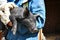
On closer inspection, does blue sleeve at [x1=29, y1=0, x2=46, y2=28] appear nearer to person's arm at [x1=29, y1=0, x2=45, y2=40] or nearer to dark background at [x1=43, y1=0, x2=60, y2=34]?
person's arm at [x1=29, y1=0, x2=45, y2=40]

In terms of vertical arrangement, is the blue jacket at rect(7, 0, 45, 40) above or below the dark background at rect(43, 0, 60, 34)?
above

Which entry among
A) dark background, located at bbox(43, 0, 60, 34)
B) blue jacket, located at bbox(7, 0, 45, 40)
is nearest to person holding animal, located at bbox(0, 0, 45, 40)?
blue jacket, located at bbox(7, 0, 45, 40)

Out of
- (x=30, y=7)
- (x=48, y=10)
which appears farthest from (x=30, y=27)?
(x=48, y=10)

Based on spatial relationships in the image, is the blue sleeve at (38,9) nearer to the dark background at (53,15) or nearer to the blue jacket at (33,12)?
Result: the blue jacket at (33,12)

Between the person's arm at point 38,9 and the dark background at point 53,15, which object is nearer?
the person's arm at point 38,9

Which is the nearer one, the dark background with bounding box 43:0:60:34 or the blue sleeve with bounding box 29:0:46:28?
the blue sleeve with bounding box 29:0:46:28

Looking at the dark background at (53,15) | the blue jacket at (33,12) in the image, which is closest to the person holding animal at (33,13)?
the blue jacket at (33,12)

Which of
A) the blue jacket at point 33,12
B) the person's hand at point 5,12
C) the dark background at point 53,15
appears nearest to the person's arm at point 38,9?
the blue jacket at point 33,12

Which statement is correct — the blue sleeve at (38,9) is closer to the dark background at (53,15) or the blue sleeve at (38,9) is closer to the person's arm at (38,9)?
the person's arm at (38,9)

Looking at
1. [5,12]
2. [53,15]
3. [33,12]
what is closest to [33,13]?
[33,12]

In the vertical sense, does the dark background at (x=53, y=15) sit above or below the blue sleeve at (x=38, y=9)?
below

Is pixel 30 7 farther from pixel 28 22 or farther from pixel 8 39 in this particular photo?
pixel 8 39

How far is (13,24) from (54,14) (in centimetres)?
301

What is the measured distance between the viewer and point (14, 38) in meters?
1.21
